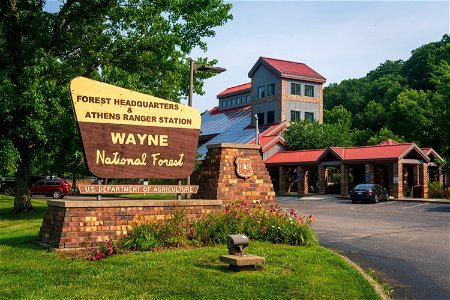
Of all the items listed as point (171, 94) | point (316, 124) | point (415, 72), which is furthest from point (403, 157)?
point (415, 72)

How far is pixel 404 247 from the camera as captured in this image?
515 inches

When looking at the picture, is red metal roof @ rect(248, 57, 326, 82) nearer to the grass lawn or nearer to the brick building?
the brick building

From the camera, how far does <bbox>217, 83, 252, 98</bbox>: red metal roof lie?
219 ft

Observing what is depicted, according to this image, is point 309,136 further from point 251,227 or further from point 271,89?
point 251,227

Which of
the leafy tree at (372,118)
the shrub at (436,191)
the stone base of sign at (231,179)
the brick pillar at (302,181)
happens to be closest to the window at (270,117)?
the brick pillar at (302,181)

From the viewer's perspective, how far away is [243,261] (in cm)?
823

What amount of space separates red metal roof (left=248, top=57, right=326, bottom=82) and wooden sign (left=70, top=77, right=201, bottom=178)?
134 feet

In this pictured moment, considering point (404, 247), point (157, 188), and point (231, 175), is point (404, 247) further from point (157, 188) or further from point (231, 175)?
point (157, 188)

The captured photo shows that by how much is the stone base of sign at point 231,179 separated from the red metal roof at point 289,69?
3891cm

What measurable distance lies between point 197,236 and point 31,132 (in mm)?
11038

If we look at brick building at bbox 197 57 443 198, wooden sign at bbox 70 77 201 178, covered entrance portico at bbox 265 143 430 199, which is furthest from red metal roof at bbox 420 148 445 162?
wooden sign at bbox 70 77 201 178

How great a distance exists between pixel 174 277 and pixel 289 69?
4826cm

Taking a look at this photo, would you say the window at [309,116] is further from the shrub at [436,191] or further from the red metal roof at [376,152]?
the shrub at [436,191]

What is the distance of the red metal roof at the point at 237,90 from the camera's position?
66688mm
